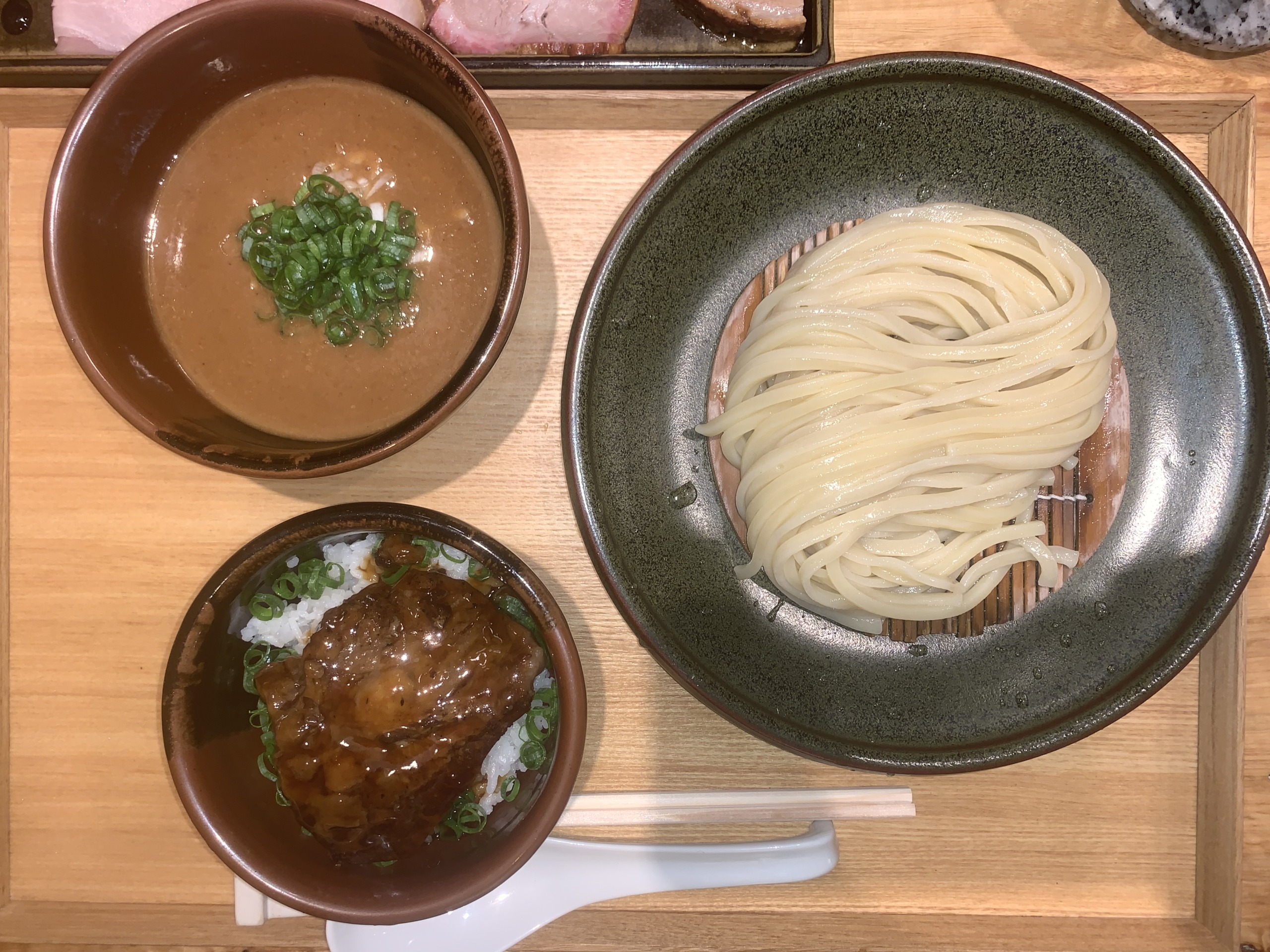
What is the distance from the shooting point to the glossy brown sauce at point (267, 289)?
5.77 feet

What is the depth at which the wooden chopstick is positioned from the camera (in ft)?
6.45

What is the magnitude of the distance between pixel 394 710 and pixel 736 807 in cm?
91

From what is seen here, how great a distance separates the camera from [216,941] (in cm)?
201

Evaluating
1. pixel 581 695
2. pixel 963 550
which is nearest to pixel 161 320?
pixel 581 695

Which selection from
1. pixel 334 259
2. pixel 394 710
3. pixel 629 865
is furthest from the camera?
pixel 629 865

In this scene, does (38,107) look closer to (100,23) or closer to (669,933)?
(100,23)

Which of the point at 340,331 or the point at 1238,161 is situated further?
the point at 1238,161

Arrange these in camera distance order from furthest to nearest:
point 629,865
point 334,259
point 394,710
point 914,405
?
point 629,865 → point 914,405 → point 334,259 → point 394,710

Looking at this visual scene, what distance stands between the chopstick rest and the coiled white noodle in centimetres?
47

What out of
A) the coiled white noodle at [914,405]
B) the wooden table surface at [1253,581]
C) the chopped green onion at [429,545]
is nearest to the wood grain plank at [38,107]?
the wooden table surface at [1253,581]

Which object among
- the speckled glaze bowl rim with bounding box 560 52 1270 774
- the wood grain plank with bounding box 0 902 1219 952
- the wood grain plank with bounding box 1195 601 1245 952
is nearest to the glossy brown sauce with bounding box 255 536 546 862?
the speckled glaze bowl rim with bounding box 560 52 1270 774

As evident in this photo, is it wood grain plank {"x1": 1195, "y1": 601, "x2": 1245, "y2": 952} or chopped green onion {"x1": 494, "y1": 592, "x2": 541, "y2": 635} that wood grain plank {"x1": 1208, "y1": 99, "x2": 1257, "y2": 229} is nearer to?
wood grain plank {"x1": 1195, "y1": 601, "x2": 1245, "y2": 952}

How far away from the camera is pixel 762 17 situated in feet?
6.15

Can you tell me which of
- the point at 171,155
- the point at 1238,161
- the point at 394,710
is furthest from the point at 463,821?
the point at 1238,161
